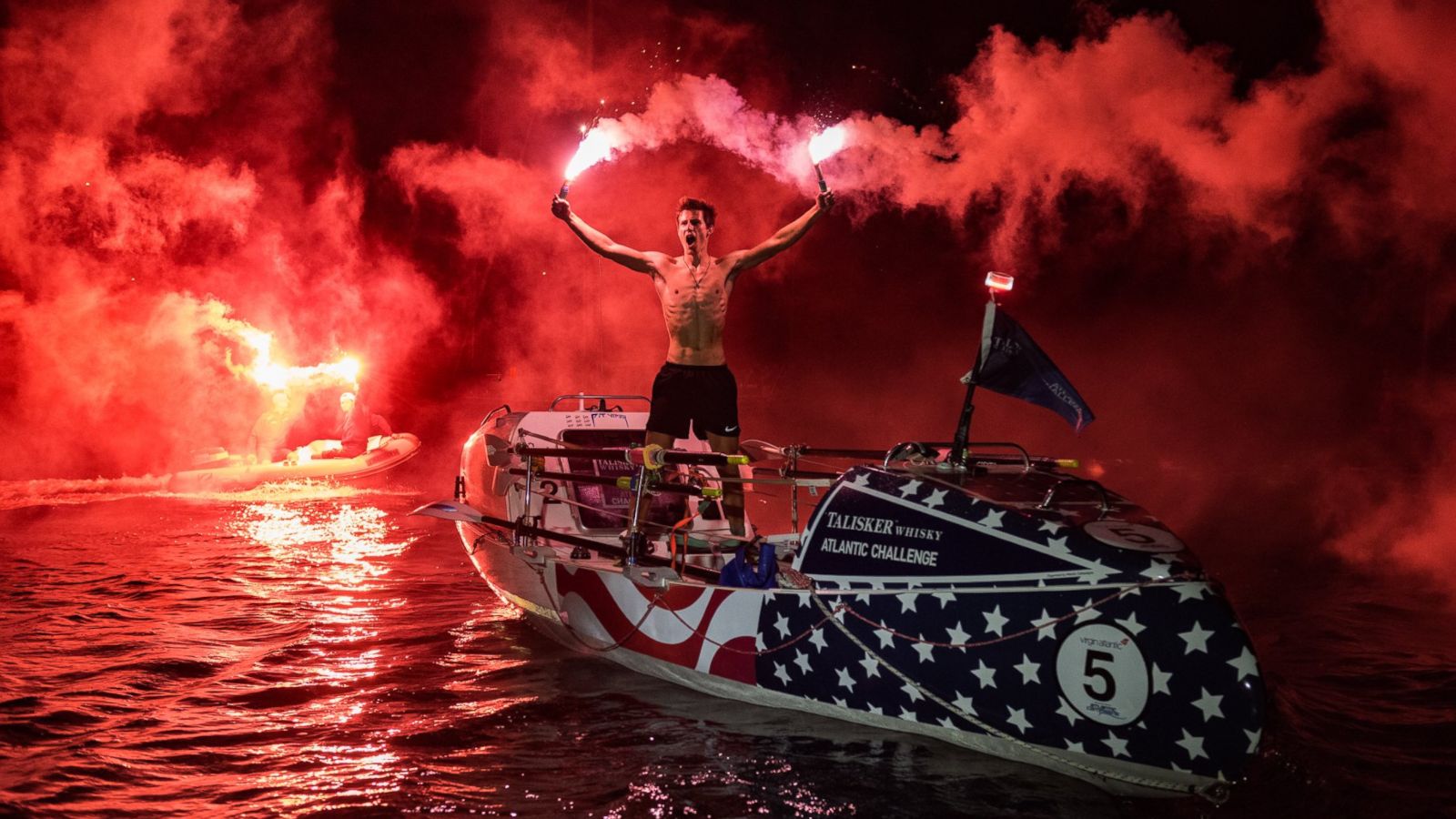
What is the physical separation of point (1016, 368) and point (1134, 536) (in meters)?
1.30

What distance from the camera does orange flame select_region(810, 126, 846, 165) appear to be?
764 cm

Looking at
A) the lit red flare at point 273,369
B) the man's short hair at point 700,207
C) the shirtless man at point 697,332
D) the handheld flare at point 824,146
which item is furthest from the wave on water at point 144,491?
the handheld flare at point 824,146

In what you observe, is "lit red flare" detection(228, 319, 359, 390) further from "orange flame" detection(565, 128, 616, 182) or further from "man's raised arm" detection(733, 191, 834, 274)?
"man's raised arm" detection(733, 191, 834, 274)

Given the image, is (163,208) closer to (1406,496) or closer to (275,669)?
(275,669)

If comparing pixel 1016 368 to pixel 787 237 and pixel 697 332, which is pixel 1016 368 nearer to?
pixel 787 237

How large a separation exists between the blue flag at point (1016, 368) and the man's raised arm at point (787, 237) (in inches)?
76.1

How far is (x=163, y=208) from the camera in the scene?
22422 mm

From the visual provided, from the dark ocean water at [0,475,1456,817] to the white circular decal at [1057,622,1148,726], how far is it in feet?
1.69

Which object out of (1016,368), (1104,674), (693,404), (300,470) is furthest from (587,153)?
(300,470)

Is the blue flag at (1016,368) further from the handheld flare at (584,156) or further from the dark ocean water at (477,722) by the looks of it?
the handheld flare at (584,156)

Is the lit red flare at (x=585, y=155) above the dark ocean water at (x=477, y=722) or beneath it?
above

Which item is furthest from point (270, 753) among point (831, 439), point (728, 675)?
point (831, 439)

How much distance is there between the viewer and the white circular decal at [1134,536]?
4.97 meters

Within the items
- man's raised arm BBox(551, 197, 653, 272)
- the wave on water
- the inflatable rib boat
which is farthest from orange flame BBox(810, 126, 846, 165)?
the inflatable rib boat
